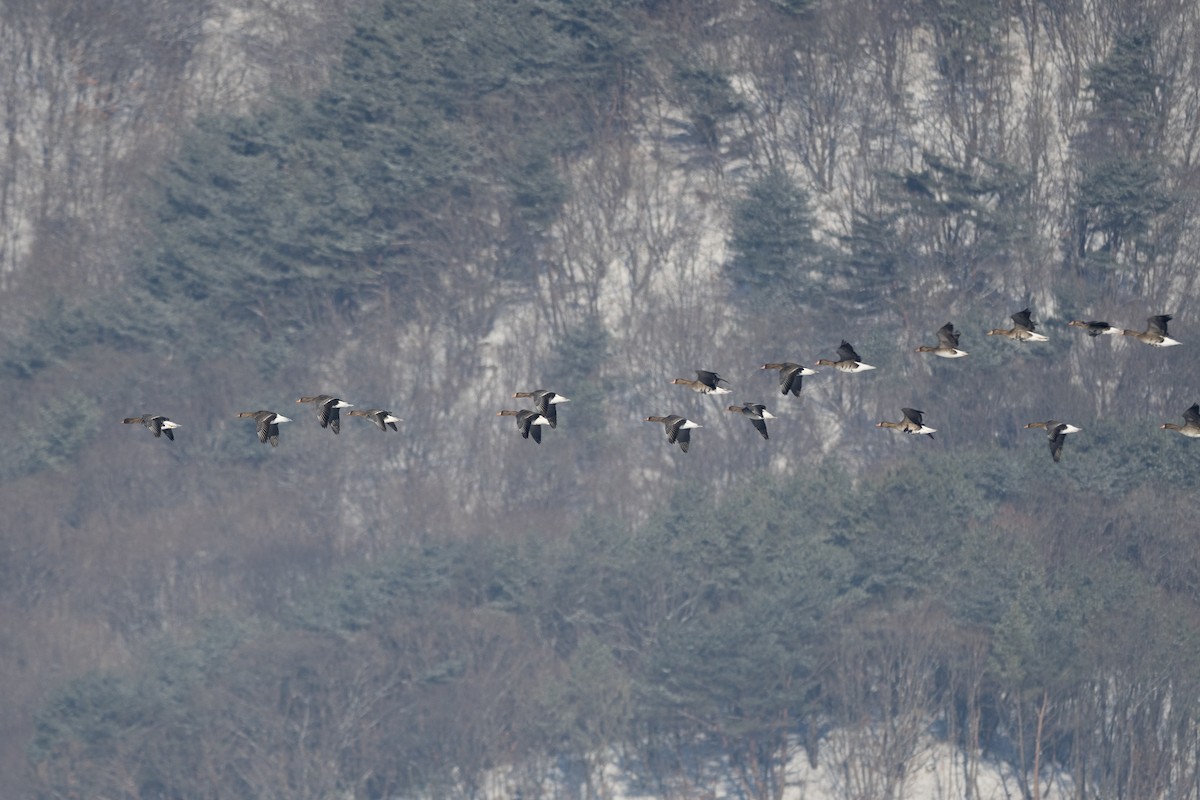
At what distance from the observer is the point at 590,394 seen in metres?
100

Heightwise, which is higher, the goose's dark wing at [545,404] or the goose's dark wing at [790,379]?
the goose's dark wing at [790,379]

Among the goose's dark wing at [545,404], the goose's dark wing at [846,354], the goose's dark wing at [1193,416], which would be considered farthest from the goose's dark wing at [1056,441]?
the goose's dark wing at [545,404]

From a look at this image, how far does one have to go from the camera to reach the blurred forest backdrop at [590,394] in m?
83.2


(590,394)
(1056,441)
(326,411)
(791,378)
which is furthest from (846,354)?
(590,394)

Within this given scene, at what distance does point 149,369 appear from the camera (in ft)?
351

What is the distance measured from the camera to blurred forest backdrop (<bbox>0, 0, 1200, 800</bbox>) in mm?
83188

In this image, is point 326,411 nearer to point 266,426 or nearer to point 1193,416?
point 266,426

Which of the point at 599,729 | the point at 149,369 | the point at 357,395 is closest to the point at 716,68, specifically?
the point at 357,395

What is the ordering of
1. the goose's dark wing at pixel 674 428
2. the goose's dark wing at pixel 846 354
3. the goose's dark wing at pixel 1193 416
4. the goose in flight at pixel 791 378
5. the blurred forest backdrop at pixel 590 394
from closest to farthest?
1. the goose's dark wing at pixel 1193 416
2. the goose in flight at pixel 791 378
3. the goose's dark wing at pixel 674 428
4. the goose's dark wing at pixel 846 354
5. the blurred forest backdrop at pixel 590 394

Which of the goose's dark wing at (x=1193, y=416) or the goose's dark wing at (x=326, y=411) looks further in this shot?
the goose's dark wing at (x=1193, y=416)

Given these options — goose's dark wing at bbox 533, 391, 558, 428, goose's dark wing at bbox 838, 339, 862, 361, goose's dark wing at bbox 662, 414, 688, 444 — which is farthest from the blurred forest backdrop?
goose's dark wing at bbox 533, 391, 558, 428

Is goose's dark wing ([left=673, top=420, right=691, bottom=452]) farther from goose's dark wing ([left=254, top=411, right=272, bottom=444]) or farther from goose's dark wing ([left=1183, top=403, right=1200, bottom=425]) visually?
goose's dark wing ([left=1183, top=403, right=1200, bottom=425])

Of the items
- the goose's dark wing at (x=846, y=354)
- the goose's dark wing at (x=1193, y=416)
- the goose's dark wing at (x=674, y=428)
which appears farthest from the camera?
the goose's dark wing at (x=846, y=354)

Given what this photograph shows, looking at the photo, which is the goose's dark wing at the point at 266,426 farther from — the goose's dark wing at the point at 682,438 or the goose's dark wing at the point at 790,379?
the goose's dark wing at the point at 790,379
